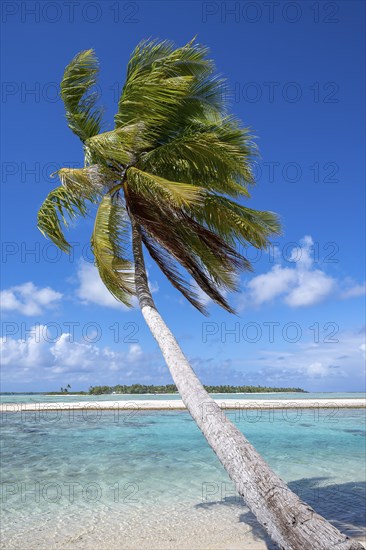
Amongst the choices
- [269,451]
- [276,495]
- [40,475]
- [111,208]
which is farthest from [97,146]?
[269,451]

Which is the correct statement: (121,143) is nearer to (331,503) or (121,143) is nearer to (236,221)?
(236,221)

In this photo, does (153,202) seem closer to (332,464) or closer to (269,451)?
(332,464)

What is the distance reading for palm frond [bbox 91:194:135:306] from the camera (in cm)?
723

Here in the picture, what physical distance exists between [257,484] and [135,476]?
1036 centimetres

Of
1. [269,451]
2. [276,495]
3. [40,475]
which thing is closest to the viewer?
[276,495]

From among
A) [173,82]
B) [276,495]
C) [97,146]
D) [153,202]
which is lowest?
[276,495]

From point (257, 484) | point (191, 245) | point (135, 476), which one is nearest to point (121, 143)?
point (191, 245)

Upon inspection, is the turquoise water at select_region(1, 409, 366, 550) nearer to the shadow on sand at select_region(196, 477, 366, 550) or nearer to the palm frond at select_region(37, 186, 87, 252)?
the shadow on sand at select_region(196, 477, 366, 550)

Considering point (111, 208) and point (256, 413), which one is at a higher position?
point (111, 208)

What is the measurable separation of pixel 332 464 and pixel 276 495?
13311 mm

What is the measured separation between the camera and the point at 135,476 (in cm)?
1266

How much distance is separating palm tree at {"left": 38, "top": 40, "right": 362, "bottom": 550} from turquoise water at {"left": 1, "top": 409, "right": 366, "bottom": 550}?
15.4 feet

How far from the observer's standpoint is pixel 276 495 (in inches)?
127

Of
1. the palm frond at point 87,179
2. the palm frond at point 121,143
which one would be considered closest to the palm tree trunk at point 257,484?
the palm frond at point 121,143
